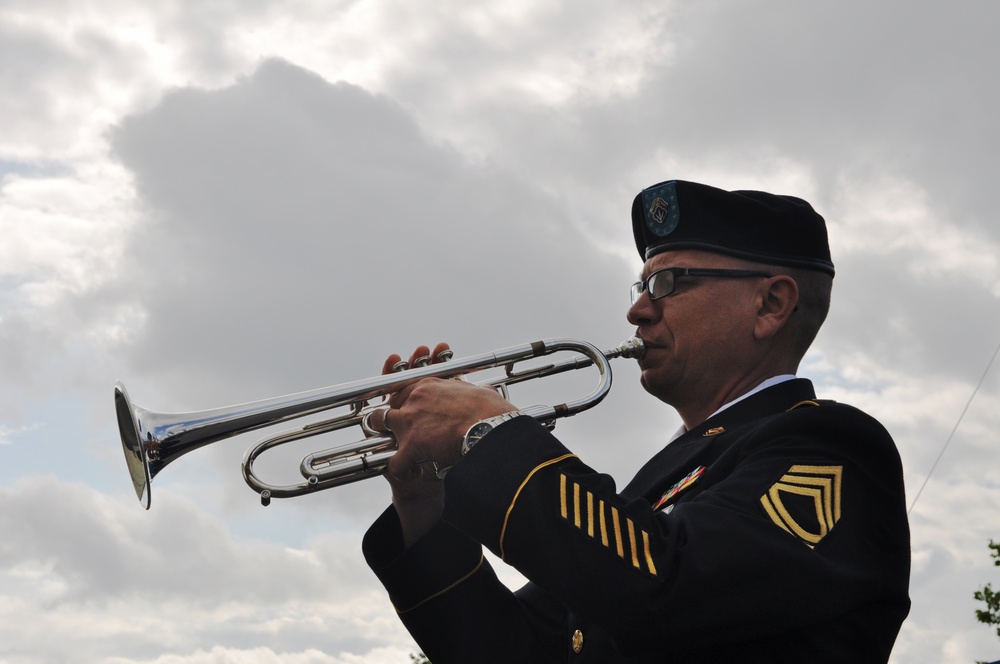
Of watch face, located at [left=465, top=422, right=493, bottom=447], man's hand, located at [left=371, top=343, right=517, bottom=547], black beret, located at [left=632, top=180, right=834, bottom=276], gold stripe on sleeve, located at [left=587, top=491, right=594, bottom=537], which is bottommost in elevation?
gold stripe on sleeve, located at [left=587, top=491, right=594, bottom=537]

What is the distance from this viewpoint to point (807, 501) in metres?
3.41

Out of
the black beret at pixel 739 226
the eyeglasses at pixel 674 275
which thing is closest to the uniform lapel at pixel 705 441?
the eyeglasses at pixel 674 275

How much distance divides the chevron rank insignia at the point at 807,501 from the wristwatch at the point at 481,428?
0.81m

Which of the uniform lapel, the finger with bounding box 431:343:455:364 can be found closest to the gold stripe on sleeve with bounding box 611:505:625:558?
the uniform lapel

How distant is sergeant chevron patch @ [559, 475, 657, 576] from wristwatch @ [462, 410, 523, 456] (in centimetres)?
33

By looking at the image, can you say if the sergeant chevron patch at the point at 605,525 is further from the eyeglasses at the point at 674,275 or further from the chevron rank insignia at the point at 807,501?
the eyeglasses at the point at 674,275

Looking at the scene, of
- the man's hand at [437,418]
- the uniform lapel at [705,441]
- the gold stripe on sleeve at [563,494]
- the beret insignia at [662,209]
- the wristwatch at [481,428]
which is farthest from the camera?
the beret insignia at [662,209]

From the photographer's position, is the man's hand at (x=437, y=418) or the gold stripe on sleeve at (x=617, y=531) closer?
the gold stripe on sleeve at (x=617, y=531)

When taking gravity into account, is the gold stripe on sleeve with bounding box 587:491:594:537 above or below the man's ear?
below

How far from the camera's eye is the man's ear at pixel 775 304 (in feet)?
14.9

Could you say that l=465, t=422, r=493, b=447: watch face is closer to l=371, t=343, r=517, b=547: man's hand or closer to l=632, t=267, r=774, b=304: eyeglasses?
l=371, t=343, r=517, b=547: man's hand

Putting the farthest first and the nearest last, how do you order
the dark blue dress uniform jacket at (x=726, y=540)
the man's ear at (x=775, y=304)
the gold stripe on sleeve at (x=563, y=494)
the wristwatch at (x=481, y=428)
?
the man's ear at (x=775, y=304)
the wristwatch at (x=481, y=428)
the gold stripe on sleeve at (x=563, y=494)
the dark blue dress uniform jacket at (x=726, y=540)

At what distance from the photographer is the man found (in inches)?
126

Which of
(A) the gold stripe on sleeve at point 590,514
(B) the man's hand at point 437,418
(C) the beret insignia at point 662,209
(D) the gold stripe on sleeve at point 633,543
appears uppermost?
(C) the beret insignia at point 662,209
